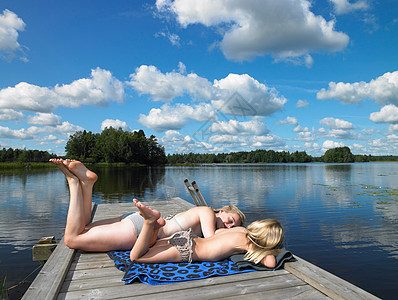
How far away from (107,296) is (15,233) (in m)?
9.18

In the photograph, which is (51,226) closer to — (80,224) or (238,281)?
(80,224)

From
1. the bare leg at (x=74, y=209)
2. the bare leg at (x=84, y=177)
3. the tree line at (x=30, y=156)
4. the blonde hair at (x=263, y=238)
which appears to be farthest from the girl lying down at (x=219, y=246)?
the tree line at (x=30, y=156)

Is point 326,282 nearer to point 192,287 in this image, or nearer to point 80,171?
point 192,287

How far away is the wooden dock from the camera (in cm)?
321

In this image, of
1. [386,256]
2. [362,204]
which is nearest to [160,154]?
[362,204]

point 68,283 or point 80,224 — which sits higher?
point 80,224

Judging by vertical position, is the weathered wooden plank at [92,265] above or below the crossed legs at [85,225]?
below

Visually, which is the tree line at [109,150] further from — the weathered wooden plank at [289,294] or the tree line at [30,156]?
the weathered wooden plank at [289,294]

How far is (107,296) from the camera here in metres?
3.20

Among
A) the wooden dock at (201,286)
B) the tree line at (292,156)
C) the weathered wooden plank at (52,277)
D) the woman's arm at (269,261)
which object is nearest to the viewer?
the weathered wooden plank at (52,277)

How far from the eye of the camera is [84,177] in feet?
14.7

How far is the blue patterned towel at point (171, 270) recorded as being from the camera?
3564 mm

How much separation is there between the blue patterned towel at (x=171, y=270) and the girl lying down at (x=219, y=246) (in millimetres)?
98

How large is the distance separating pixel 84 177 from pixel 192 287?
239 centimetres
